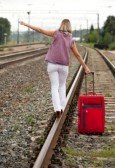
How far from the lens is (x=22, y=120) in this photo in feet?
31.0

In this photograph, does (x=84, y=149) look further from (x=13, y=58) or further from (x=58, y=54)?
(x=13, y=58)

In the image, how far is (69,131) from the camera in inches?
328

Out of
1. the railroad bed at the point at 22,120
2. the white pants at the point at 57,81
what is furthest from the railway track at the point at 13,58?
the white pants at the point at 57,81

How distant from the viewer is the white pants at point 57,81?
338 inches

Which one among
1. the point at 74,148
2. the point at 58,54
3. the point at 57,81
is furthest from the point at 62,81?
the point at 74,148

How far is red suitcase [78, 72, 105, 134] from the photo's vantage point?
8.20 meters

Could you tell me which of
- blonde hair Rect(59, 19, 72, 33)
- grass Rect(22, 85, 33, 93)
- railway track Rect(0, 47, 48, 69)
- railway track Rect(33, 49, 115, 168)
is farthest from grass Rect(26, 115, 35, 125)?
railway track Rect(0, 47, 48, 69)

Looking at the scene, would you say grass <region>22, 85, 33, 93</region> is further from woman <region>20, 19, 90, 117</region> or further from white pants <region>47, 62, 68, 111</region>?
woman <region>20, 19, 90, 117</region>

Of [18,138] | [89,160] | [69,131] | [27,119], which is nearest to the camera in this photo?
[89,160]

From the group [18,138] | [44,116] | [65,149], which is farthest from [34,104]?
[65,149]

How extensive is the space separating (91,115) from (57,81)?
2.91 feet

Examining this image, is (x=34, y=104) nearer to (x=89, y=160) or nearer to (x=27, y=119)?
(x=27, y=119)

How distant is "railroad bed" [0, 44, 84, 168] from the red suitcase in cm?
69

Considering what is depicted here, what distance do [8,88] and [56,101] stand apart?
6949 mm
